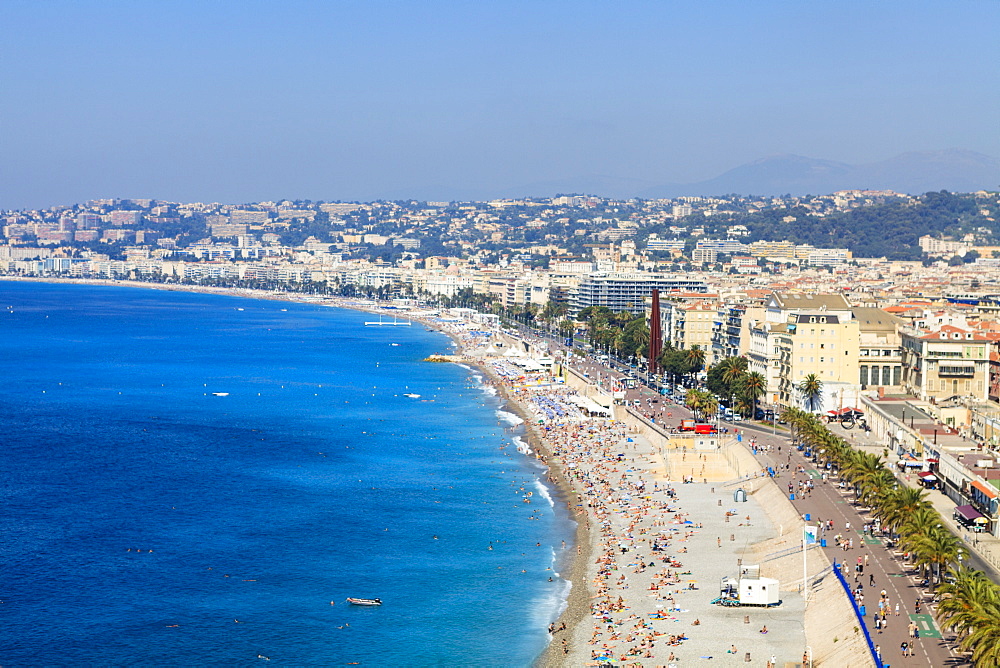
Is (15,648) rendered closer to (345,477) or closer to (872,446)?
(345,477)

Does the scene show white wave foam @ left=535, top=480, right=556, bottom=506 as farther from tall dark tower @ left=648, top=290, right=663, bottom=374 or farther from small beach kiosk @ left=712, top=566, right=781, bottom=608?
Answer: tall dark tower @ left=648, top=290, right=663, bottom=374

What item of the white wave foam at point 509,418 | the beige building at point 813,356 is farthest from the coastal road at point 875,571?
the white wave foam at point 509,418

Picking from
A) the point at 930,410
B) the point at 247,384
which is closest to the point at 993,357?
the point at 930,410

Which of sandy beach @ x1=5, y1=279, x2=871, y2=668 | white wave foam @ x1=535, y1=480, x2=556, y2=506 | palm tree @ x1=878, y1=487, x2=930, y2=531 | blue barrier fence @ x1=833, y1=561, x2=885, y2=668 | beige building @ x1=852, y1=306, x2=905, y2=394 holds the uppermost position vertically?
beige building @ x1=852, y1=306, x2=905, y2=394

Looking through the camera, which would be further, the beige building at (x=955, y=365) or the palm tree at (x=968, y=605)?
the beige building at (x=955, y=365)

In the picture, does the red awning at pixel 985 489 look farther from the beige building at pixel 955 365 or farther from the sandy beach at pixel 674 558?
the beige building at pixel 955 365

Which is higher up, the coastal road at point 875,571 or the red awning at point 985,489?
the red awning at point 985,489

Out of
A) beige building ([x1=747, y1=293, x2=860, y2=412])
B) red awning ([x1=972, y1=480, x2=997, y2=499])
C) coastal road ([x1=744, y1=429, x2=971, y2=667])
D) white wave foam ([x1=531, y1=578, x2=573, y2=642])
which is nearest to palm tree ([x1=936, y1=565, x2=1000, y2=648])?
coastal road ([x1=744, y1=429, x2=971, y2=667])

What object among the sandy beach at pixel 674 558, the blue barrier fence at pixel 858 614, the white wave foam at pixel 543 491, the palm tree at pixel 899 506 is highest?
the palm tree at pixel 899 506
